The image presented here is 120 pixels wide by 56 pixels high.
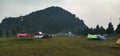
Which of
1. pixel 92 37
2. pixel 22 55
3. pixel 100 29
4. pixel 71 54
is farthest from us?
pixel 100 29

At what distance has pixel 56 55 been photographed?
4191cm

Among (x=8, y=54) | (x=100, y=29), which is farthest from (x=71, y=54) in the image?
(x=100, y=29)

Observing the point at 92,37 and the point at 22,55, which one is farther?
the point at 92,37

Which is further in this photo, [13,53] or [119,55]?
[119,55]

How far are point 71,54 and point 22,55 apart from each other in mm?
7765

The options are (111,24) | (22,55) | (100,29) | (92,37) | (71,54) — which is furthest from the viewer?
(100,29)

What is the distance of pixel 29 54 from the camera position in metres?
41.7

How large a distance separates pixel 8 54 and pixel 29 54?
303 cm

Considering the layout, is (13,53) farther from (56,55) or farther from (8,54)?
(56,55)

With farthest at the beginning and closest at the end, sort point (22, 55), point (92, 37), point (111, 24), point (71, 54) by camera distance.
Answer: point (111, 24), point (92, 37), point (71, 54), point (22, 55)

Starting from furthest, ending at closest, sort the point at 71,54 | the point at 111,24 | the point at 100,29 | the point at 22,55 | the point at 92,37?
the point at 100,29, the point at 111,24, the point at 92,37, the point at 71,54, the point at 22,55

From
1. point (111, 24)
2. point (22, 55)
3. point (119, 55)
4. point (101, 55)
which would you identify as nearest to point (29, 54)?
point (22, 55)

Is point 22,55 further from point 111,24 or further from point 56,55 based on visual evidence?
point 111,24

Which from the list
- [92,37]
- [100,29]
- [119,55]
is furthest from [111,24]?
[119,55]
